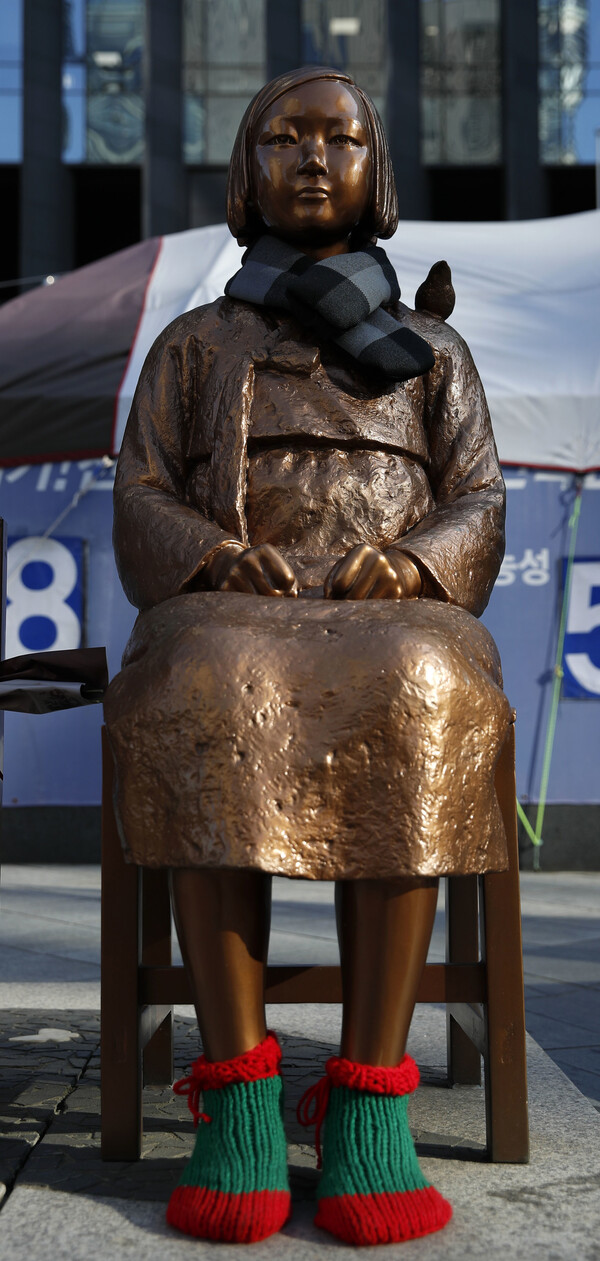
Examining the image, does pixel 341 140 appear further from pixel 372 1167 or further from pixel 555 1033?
pixel 555 1033

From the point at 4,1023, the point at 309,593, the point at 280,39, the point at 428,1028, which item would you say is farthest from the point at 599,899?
the point at 280,39

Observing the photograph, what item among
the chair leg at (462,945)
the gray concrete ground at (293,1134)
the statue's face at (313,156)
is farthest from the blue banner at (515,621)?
the statue's face at (313,156)

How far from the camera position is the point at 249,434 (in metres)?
1.94

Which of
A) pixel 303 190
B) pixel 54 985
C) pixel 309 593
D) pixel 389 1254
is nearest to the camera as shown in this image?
pixel 389 1254

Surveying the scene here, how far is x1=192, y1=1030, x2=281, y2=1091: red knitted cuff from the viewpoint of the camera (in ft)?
4.86

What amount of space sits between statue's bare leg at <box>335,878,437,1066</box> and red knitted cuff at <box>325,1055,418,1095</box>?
1cm

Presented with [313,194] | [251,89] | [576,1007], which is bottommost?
[576,1007]

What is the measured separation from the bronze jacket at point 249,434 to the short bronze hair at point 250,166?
0.17 metres

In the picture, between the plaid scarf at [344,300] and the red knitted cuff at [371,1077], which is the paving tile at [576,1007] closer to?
the red knitted cuff at [371,1077]

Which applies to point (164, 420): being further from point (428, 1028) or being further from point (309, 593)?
point (428, 1028)

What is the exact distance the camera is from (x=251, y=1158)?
4.78ft

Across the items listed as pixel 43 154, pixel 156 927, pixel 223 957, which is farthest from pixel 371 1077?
pixel 43 154

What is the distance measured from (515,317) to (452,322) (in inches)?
11.6

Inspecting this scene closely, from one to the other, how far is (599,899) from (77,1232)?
359cm
